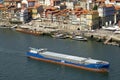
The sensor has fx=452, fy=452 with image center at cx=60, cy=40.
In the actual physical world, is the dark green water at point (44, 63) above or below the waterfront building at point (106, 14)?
below

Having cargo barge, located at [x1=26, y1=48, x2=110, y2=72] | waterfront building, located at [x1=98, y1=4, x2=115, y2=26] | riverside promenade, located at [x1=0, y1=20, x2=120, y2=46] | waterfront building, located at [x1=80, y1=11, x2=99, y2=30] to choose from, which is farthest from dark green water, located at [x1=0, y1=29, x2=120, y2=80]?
waterfront building, located at [x1=98, y1=4, x2=115, y2=26]

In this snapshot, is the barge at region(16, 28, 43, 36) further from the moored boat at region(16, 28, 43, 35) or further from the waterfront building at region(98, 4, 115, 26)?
the waterfront building at region(98, 4, 115, 26)

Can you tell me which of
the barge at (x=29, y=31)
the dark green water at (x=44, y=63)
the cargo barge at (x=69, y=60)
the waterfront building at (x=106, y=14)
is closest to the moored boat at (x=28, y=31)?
the barge at (x=29, y=31)

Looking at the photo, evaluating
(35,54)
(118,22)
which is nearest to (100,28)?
(118,22)

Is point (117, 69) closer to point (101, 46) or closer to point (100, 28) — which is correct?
point (101, 46)

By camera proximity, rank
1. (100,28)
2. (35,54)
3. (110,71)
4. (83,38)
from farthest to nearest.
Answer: (100,28) → (83,38) → (35,54) → (110,71)

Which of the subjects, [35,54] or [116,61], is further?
[35,54]

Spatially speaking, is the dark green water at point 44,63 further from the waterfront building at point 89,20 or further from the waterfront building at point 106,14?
the waterfront building at point 106,14
